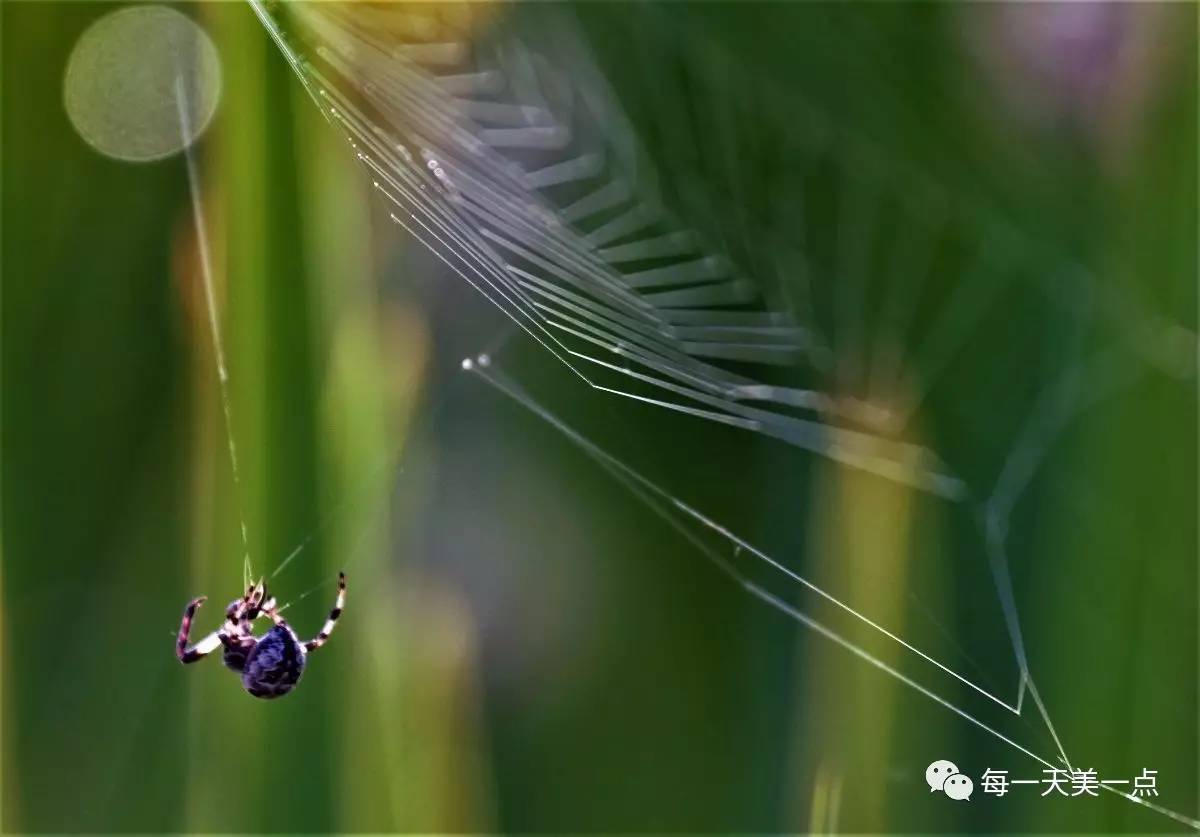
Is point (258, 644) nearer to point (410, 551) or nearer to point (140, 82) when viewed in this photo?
point (410, 551)

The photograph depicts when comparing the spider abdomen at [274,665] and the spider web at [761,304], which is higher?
the spider web at [761,304]

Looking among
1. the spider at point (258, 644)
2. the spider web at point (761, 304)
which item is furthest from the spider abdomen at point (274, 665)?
the spider web at point (761, 304)
